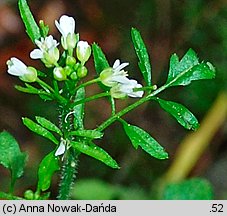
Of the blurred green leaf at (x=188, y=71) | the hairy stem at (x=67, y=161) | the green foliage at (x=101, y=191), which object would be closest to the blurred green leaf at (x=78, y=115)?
the hairy stem at (x=67, y=161)

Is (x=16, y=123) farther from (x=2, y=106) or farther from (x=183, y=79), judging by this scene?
(x=183, y=79)

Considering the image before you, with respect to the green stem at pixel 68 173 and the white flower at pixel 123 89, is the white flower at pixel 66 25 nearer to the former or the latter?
the white flower at pixel 123 89

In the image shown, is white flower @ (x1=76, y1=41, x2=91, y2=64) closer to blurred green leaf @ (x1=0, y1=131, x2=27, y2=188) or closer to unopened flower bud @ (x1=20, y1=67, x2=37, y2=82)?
unopened flower bud @ (x1=20, y1=67, x2=37, y2=82)

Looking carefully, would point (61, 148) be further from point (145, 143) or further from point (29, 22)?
point (29, 22)

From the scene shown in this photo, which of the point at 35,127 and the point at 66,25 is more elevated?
the point at 66,25

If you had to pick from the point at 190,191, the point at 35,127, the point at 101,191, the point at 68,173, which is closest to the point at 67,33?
the point at 35,127

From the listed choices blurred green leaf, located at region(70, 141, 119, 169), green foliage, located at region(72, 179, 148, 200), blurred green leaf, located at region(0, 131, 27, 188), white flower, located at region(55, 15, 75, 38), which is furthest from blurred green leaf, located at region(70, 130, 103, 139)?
green foliage, located at region(72, 179, 148, 200)
